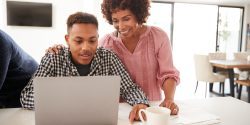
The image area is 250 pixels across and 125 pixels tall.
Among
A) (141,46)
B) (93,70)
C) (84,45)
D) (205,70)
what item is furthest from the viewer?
(205,70)

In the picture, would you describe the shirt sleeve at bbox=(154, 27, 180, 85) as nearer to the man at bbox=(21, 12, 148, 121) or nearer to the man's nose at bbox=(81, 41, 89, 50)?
the man at bbox=(21, 12, 148, 121)

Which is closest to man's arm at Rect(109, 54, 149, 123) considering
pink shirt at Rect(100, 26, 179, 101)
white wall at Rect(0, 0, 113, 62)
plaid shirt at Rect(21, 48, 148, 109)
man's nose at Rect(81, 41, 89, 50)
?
plaid shirt at Rect(21, 48, 148, 109)

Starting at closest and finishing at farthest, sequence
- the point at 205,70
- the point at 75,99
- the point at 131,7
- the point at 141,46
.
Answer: the point at 75,99 → the point at 131,7 → the point at 141,46 → the point at 205,70

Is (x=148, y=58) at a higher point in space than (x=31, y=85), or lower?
higher

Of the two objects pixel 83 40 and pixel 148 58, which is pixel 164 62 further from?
pixel 83 40

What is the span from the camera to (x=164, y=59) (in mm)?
1556

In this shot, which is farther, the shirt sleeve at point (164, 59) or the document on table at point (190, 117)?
the shirt sleeve at point (164, 59)

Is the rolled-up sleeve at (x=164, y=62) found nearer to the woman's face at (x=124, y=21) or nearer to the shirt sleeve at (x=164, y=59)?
the shirt sleeve at (x=164, y=59)

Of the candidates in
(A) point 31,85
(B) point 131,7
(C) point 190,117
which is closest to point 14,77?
(A) point 31,85

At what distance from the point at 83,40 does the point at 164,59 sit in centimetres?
52

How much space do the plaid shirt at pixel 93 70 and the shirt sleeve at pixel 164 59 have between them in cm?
21

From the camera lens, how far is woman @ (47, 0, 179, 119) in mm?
1475

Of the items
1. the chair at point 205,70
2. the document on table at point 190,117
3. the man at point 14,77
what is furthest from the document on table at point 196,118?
the chair at point 205,70

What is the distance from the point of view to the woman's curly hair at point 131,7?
4.77 ft
